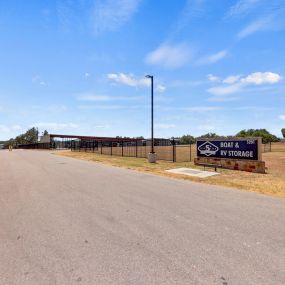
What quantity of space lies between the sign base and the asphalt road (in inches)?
277

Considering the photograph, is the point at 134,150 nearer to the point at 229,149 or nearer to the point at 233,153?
the point at 229,149

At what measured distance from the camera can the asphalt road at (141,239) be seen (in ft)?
11.7

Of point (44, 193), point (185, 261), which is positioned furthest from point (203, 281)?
point (44, 193)

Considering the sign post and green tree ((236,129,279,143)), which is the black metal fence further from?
green tree ((236,129,279,143))

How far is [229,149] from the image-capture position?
1695cm

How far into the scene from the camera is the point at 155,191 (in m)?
9.55

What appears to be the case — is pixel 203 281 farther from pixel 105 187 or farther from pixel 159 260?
pixel 105 187

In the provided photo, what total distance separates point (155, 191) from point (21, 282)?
647cm

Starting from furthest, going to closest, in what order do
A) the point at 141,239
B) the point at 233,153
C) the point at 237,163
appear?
1. the point at 233,153
2. the point at 237,163
3. the point at 141,239

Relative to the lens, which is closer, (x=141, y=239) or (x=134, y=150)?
(x=141, y=239)

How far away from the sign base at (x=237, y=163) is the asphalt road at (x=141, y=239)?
23.1 feet

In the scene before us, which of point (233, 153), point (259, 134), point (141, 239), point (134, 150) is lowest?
point (141, 239)

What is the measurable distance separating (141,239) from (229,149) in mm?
13347

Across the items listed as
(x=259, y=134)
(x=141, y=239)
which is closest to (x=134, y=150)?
(x=141, y=239)
